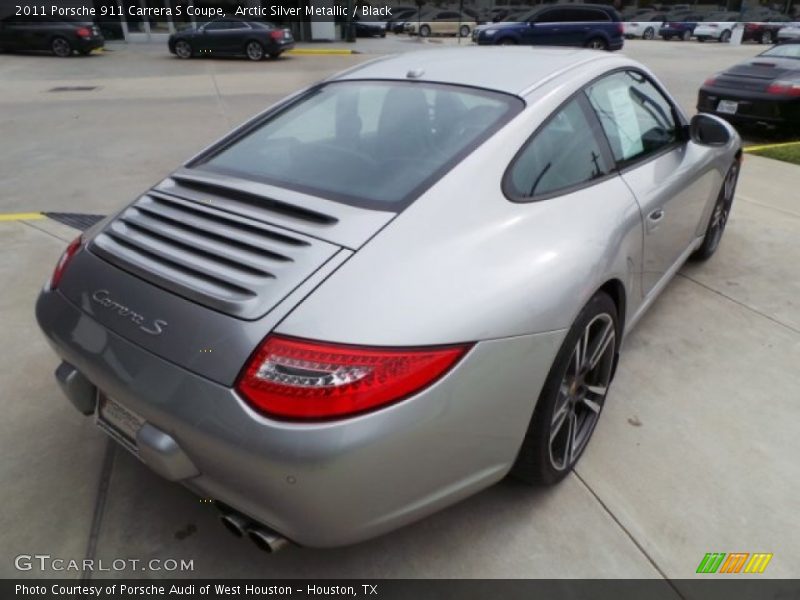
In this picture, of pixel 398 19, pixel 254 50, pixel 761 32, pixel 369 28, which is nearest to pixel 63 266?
pixel 254 50

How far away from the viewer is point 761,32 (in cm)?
3284

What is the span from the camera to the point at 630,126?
2.70 metres

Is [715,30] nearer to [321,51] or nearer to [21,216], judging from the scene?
[321,51]

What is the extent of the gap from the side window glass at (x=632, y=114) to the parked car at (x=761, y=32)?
37368 millimetres

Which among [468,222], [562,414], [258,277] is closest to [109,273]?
[258,277]

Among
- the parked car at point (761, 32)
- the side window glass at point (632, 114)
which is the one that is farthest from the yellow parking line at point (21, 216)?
the parked car at point (761, 32)

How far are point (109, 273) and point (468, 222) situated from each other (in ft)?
3.75

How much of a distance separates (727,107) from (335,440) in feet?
28.9

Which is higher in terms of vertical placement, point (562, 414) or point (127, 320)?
point (127, 320)

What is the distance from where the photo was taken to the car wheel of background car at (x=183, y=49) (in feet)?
59.8

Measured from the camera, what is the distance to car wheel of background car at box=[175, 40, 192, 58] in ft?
59.8

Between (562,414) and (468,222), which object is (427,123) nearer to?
(468,222)

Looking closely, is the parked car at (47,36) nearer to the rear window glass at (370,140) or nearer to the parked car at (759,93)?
the parked car at (759,93)

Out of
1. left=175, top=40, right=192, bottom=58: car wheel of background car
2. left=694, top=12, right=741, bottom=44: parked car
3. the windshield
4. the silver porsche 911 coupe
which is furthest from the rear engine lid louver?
left=694, top=12, right=741, bottom=44: parked car
